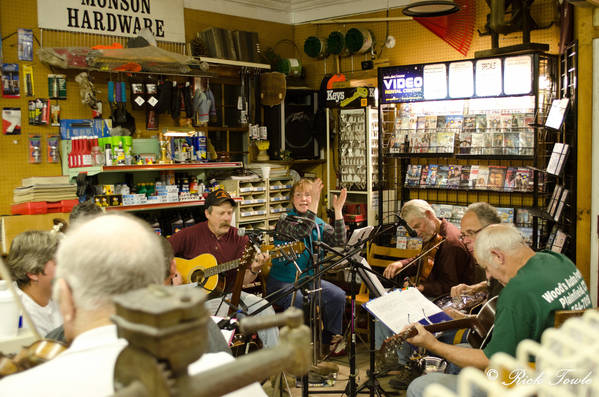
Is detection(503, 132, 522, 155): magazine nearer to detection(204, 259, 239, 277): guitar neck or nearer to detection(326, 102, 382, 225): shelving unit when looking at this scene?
detection(326, 102, 382, 225): shelving unit

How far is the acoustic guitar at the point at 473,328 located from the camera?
3037 mm

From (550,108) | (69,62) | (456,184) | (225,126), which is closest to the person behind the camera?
(550,108)

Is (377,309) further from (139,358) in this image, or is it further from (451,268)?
(139,358)

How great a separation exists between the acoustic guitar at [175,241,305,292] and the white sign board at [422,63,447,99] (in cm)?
253

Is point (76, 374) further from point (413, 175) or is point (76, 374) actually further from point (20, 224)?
point (413, 175)

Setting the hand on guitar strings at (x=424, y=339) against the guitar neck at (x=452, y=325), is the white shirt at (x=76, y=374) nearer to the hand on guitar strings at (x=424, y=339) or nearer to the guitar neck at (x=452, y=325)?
the hand on guitar strings at (x=424, y=339)

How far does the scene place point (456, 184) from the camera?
6.25 metres

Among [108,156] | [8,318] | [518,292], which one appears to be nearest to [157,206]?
[108,156]

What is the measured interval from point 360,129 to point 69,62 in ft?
10.8

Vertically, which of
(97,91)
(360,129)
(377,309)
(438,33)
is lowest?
(377,309)

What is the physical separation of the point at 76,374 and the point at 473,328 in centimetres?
248

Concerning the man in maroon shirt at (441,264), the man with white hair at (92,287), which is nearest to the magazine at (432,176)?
the man in maroon shirt at (441,264)

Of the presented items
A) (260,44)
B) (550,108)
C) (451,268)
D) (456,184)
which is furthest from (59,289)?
(260,44)

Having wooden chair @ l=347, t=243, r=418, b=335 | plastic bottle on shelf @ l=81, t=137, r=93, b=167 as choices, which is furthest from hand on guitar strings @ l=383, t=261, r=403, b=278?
plastic bottle on shelf @ l=81, t=137, r=93, b=167
